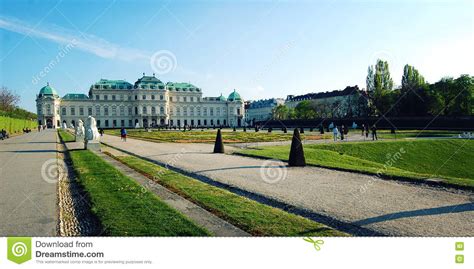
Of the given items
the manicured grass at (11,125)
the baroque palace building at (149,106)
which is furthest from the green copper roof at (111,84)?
the manicured grass at (11,125)

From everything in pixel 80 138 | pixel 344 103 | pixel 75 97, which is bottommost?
pixel 80 138

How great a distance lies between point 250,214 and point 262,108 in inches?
4206

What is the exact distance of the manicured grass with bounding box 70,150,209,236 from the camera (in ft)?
14.4

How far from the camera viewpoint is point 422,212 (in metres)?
5.35

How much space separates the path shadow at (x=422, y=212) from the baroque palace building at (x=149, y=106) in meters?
73.0

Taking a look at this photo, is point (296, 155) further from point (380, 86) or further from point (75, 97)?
point (75, 97)

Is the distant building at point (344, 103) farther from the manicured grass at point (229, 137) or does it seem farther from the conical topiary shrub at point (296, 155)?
the conical topiary shrub at point (296, 155)

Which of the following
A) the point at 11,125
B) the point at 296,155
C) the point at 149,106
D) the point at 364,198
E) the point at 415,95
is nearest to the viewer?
the point at 364,198

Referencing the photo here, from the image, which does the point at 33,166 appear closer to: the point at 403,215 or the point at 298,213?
the point at 298,213

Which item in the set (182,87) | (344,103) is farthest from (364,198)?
(182,87)

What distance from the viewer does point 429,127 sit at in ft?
120

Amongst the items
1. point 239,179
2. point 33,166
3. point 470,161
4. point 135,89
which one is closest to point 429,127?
point 470,161

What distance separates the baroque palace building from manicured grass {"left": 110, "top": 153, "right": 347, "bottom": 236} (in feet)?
236
